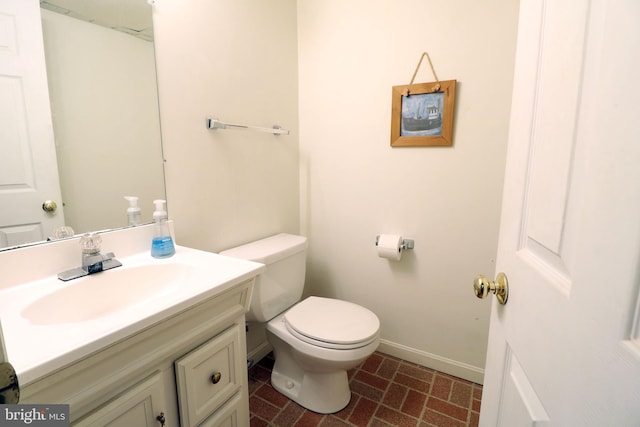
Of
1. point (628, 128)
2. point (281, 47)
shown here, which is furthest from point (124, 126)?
point (628, 128)

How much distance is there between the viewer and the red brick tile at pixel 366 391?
1640 millimetres

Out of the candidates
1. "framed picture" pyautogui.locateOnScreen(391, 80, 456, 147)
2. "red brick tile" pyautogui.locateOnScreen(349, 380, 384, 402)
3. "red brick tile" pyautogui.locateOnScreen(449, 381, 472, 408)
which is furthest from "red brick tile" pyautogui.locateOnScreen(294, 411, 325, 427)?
"framed picture" pyautogui.locateOnScreen(391, 80, 456, 147)

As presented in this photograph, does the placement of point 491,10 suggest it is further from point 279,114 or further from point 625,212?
point 625,212

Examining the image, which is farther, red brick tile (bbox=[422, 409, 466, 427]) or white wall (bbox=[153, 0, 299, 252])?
red brick tile (bbox=[422, 409, 466, 427])

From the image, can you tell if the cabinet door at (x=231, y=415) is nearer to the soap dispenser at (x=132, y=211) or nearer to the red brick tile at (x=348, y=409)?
the red brick tile at (x=348, y=409)

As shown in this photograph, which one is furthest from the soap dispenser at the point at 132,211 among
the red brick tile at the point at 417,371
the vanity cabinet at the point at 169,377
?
the red brick tile at the point at 417,371

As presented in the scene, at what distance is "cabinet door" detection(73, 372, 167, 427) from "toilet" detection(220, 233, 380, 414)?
2.27 feet

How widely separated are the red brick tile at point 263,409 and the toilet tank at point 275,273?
43cm

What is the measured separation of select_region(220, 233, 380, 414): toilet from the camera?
4.57 ft

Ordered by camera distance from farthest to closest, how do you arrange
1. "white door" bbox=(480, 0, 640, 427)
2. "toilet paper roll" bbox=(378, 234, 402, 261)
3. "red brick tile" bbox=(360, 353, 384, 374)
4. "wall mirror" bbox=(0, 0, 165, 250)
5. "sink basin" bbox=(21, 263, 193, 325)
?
"red brick tile" bbox=(360, 353, 384, 374), "toilet paper roll" bbox=(378, 234, 402, 261), "wall mirror" bbox=(0, 0, 165, 250), "sink basin" bbox=(21, 263, 193, 325), "white door" bbox=(480, 0, 640, 427)

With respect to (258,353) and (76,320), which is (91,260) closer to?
(76,320)

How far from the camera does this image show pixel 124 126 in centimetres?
117

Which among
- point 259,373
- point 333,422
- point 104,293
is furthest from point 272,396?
point 104,293

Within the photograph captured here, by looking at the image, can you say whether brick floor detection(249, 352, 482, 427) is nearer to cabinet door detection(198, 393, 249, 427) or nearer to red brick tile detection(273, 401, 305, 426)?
red brick tile detection(273, 401, 305, 426)
